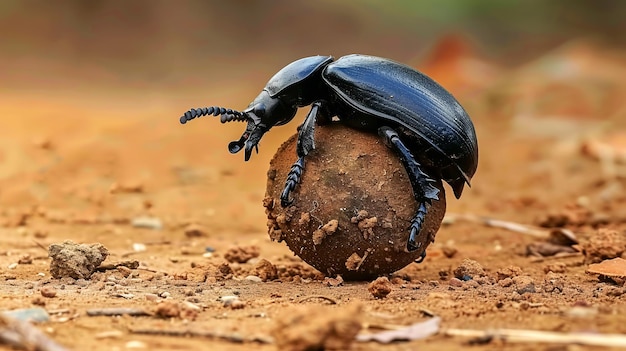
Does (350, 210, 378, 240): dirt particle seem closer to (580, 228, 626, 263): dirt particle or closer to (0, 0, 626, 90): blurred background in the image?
(580, 228, 626, 263): dirt particle

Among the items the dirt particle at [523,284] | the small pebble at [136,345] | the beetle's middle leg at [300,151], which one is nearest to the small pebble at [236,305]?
the small pebble at [136,345]

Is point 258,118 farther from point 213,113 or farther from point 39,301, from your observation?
point 39,301

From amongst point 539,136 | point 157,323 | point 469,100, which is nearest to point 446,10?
point 469,100

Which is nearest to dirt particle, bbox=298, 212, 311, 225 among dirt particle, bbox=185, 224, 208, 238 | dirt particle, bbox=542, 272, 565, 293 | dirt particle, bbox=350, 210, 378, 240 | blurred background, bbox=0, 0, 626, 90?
dirt particle, bbox=350, 210, 378, 240

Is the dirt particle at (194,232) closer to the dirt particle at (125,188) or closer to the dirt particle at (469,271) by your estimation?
the dirt particle at (125,188)

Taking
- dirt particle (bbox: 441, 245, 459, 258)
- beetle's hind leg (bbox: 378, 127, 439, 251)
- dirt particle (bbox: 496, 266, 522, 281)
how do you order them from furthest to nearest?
dirt particle (bbox: 441, 245, 459, 258) < dirt particle (bbox: 496, 266, 522, 281) < beetle's hind leg (bbox: 378, 127, 439, 251)

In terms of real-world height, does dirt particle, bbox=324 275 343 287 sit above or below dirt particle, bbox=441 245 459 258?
below
